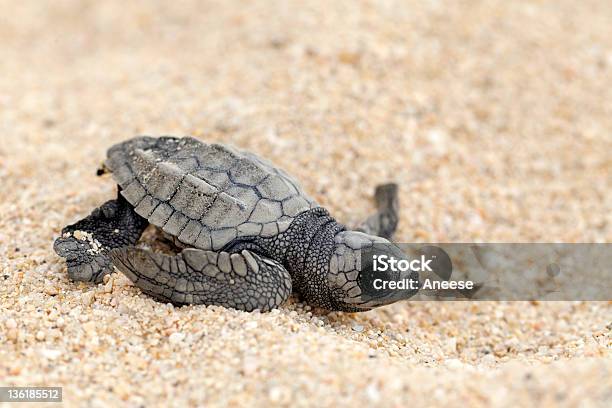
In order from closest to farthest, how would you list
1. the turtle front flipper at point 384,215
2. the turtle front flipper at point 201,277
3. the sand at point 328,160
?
1. the sand at point 328,160
2. the turtle front flipper at point 201,277
3. the turtle front flipper at point 384,215

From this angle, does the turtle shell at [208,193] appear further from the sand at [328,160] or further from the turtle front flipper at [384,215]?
the turtle front flipper at [384,215]

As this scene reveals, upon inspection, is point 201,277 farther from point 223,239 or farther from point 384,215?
point 384,215

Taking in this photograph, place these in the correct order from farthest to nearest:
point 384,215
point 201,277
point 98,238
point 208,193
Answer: point 384,215 → point 98,238 → point 208,193 → point 201,277

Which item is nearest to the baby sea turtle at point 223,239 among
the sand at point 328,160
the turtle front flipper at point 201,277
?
the turtle front flipper at point 201,277

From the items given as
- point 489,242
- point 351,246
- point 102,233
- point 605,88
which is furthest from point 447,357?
point 605,88

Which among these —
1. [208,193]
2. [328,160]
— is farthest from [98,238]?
[328,160]

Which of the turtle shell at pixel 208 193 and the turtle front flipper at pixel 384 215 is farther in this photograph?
the turtle front flipper at pixel 384 215

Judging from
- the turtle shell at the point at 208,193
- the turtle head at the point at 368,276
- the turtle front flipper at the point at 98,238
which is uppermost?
the turtle shell at the point at 208,193
